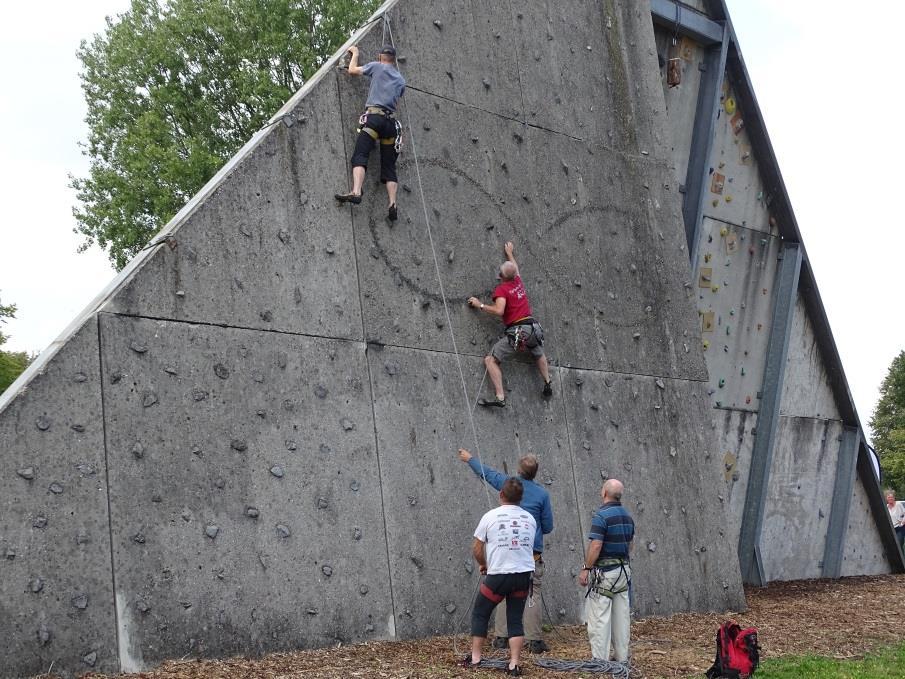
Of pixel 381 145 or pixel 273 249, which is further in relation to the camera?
pixel 381 145

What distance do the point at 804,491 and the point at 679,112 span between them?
6.56m

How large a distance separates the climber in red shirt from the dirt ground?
2.58 metres

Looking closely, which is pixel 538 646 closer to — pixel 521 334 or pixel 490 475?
pixel 490 475

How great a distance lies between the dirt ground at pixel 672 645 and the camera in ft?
26.9

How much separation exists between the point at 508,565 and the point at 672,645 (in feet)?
10.1

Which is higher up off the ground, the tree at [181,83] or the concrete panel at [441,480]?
the tree at [181,83]

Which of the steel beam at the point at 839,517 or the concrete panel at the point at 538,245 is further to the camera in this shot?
the steel beam at the point at 839,517

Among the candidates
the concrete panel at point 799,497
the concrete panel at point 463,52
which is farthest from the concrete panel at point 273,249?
the concrete panel at point 799,497

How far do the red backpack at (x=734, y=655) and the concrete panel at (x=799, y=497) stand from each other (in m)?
8.92

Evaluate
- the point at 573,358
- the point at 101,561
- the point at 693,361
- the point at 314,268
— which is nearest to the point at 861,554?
the point at 693,361

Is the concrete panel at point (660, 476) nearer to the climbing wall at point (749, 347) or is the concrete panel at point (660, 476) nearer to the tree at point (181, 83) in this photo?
the climbing wall at point (749, 347)

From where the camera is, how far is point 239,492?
8852 mm

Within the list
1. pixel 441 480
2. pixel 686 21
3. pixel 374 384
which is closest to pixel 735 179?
pixel 686 21

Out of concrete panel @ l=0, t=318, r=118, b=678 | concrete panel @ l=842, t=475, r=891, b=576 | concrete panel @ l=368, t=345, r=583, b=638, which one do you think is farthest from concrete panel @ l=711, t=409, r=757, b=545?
concrete panel @ l=0, t=318, r=118, b=678
